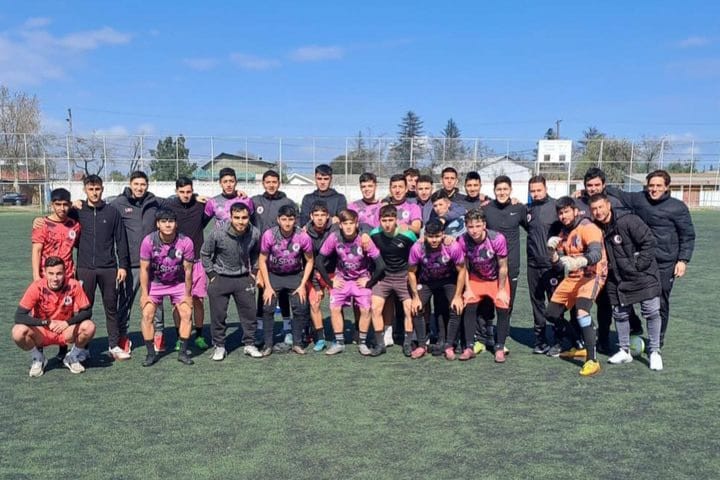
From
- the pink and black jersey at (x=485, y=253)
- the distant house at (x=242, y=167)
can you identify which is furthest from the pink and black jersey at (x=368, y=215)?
the distant house at (x=242, y=167)

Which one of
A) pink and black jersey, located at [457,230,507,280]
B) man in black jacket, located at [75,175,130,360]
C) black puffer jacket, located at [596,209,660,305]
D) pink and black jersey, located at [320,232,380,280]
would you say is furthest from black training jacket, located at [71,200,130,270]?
black puffer jacket, located at [596,209,660,305]

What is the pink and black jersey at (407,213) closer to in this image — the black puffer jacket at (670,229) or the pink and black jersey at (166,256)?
the pink and black jersey at (166,256)

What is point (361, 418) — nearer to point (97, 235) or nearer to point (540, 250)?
point (540, 250)

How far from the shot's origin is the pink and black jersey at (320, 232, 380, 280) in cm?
595

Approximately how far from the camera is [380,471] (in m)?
3.43

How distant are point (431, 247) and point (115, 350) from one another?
3.26 m

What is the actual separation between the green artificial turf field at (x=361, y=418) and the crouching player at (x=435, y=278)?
404mm

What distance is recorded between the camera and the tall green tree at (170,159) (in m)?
31.4

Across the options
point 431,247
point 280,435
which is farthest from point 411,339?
point 280,435

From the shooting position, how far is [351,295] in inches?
237

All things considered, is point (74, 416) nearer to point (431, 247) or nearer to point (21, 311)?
point (21, 311)

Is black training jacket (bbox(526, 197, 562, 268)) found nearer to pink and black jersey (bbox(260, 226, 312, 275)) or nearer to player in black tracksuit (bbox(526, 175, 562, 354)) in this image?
player in black tracksuit (bbox(526, 175, 562, 354))

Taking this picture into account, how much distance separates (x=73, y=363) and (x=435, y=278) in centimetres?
350

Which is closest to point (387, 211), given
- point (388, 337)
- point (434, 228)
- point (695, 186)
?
point (434, 228)
